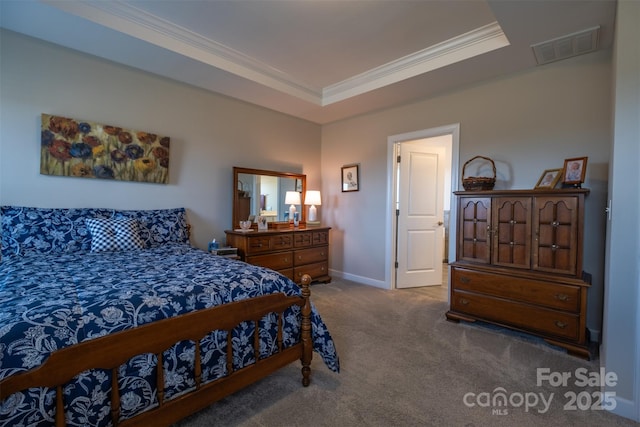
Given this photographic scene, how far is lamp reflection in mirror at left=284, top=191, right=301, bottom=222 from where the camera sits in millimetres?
4238

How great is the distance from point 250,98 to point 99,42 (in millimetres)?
1595

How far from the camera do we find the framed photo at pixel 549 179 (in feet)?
8.37

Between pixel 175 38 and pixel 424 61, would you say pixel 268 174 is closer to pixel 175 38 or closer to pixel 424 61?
pixel 175 38

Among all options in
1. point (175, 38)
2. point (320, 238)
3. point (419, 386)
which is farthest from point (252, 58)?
point (419, 386)

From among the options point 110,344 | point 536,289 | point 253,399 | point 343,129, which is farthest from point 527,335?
point 343,129

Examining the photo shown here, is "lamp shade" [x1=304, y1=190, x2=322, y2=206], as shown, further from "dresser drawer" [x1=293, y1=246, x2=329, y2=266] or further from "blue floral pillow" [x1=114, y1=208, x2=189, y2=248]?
"blue floral pillow" [x1=114, y1=208, x2=189, y2=248]

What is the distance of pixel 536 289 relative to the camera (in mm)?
2439

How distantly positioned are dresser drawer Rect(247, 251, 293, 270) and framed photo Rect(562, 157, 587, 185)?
2.98 meters

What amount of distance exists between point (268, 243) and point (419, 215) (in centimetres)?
215

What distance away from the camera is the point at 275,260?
3693 millimetres

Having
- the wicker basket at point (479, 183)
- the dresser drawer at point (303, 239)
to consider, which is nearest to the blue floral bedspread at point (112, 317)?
the dresser drawer at point (303, 239)

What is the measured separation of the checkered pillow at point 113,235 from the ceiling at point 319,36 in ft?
5.13

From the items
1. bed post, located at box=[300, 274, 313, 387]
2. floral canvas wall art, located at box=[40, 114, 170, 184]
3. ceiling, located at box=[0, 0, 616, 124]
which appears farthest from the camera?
floral canvas wall art, located at box=[40, 114, 170, 184]

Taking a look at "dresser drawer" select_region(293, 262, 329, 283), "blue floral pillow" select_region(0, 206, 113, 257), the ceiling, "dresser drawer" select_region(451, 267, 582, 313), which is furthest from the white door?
"blue floral pillow" select_region(0, 206, 113, 257)
